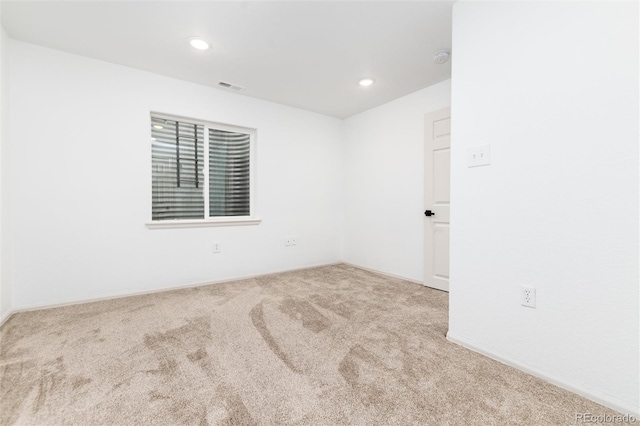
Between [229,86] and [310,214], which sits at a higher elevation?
[229,86]

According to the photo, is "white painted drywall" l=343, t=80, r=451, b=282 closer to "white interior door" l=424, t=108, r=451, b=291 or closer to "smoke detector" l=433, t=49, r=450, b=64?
"white interior door" l=424, t=108, r=451, b=291

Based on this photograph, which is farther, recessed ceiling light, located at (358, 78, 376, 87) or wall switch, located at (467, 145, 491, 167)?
recessed ceiling light, located at (358, 78, 376, 87)

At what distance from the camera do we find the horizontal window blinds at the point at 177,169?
307 centimetres

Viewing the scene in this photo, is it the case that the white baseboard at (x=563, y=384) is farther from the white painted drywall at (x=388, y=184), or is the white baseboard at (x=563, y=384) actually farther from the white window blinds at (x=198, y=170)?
the white window blinds at (x=198, y=170)

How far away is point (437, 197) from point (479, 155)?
1.43m

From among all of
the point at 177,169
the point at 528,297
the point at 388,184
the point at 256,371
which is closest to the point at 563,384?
the point at 528,297

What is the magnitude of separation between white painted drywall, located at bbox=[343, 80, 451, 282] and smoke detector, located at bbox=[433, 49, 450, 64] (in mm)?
495

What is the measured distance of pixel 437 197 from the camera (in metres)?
3.09

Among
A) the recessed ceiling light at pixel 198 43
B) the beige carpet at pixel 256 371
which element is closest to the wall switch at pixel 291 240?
the beige carpet at pixel 256 371

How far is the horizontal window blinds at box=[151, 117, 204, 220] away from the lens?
10.1ft

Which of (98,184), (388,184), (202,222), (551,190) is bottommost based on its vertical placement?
(202,222)

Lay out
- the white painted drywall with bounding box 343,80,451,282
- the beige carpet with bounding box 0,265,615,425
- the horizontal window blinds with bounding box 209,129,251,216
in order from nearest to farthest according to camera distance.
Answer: the beige carpet with bounding box 0,265,615,425
the white painted drywall with bounding box 343,80,451,282
the horizontal window blinds with bounding box 209,129,251,216

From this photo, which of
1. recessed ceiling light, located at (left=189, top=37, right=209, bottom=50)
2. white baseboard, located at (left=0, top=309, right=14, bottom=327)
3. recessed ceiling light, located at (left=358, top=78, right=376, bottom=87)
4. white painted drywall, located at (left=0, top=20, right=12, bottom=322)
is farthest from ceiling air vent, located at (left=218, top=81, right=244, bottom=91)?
white baseboard, located at (left=0, top=309, right=14, bottom=327)

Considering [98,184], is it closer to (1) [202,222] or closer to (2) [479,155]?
(1) [202,222]
